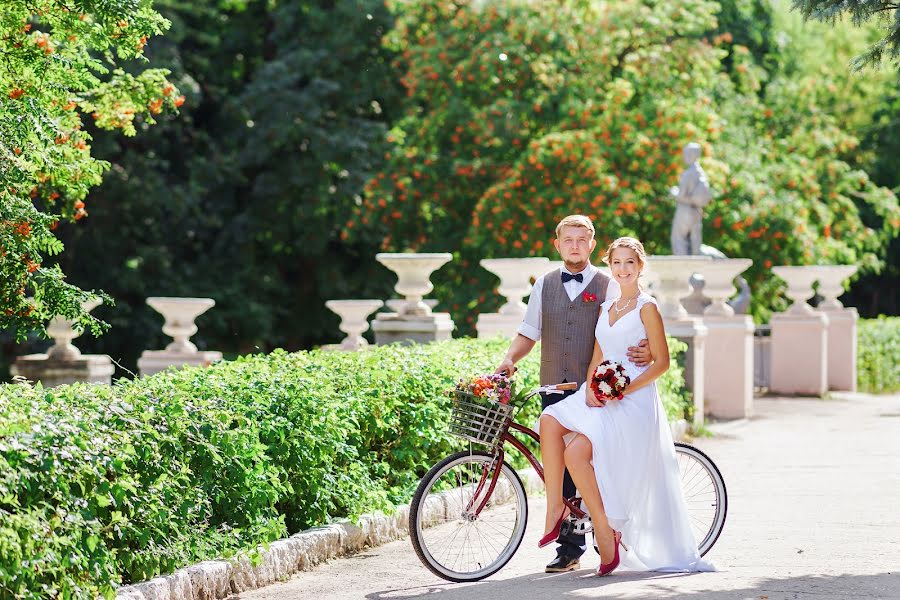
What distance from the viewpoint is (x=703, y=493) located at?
719 cm

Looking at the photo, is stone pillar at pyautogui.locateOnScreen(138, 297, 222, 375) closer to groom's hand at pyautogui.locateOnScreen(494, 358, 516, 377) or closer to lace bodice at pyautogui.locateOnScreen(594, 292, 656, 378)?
groom's hand at pyautogui.locateOnScreen(494, 358, 516, 377)

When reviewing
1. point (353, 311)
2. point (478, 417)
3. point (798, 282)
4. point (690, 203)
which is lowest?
point (478, 417)

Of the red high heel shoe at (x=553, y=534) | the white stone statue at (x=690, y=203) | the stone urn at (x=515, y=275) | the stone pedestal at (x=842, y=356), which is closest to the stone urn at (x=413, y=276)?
the stone urn at (x=515, y=275)

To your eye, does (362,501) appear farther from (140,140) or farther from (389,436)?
(140,140)

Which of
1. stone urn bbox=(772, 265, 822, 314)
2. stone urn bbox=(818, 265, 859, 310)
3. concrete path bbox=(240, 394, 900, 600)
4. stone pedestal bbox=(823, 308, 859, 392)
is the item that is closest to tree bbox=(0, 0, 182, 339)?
concrete path bbox=(240, 394, 900, 600)

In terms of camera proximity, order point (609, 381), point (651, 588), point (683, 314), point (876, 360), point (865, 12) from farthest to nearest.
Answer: point (876, 360)
point (683, 314)
point (865, 12)
point (609, 381)
point (651, 588)

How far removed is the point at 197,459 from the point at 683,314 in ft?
29.2

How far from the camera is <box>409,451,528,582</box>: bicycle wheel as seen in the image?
21.8 ft

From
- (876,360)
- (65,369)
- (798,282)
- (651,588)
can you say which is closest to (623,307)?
(651,588)

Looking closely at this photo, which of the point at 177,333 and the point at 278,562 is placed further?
the point at 177,333

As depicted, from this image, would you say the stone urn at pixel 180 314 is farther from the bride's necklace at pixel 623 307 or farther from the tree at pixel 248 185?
the bride's necklace at pixel 623 307

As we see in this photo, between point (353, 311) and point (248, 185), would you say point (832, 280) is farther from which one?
point (248, 185)

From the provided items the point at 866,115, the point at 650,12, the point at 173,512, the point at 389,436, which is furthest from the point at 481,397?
the point at 866,115

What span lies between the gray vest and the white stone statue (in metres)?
10.0
